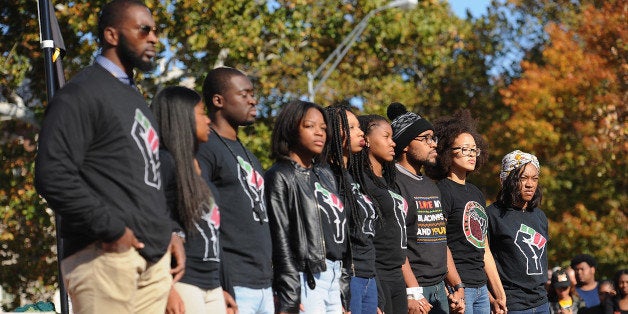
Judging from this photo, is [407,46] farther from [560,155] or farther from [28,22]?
[28,22]

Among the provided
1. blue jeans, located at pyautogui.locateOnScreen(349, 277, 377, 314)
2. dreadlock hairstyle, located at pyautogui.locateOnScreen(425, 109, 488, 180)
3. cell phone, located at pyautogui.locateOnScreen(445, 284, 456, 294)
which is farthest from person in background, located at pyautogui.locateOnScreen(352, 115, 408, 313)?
→ dreadlock hairstyle, located at pyautogui.locateOnScreen(425, 109, 488, 180)

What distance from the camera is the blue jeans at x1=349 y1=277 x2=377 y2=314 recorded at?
732 centimetres

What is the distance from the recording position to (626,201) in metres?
26.2

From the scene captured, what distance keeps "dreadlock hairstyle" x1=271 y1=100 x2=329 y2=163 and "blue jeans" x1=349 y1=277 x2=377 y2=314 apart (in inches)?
37.3

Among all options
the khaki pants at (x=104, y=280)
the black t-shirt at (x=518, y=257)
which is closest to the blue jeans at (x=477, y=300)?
the black t-shirt at (x=518, y=257)

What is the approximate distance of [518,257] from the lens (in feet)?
30.2

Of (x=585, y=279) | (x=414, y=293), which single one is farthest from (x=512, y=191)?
(x=585, y=279)

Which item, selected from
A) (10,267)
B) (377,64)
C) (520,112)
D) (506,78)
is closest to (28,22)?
(10,267)

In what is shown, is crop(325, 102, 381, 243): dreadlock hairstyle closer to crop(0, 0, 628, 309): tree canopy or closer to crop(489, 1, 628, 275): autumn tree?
crop(0, 0, 628, 309): tree canopy

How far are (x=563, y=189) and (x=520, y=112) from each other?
228cm

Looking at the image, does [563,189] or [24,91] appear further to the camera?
[563,189]

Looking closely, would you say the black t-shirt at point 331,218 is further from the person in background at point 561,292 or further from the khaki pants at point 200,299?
the person in background at point 561,292

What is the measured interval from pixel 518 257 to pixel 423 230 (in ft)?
3.95

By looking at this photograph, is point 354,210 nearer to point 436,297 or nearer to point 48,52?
point 436,297
